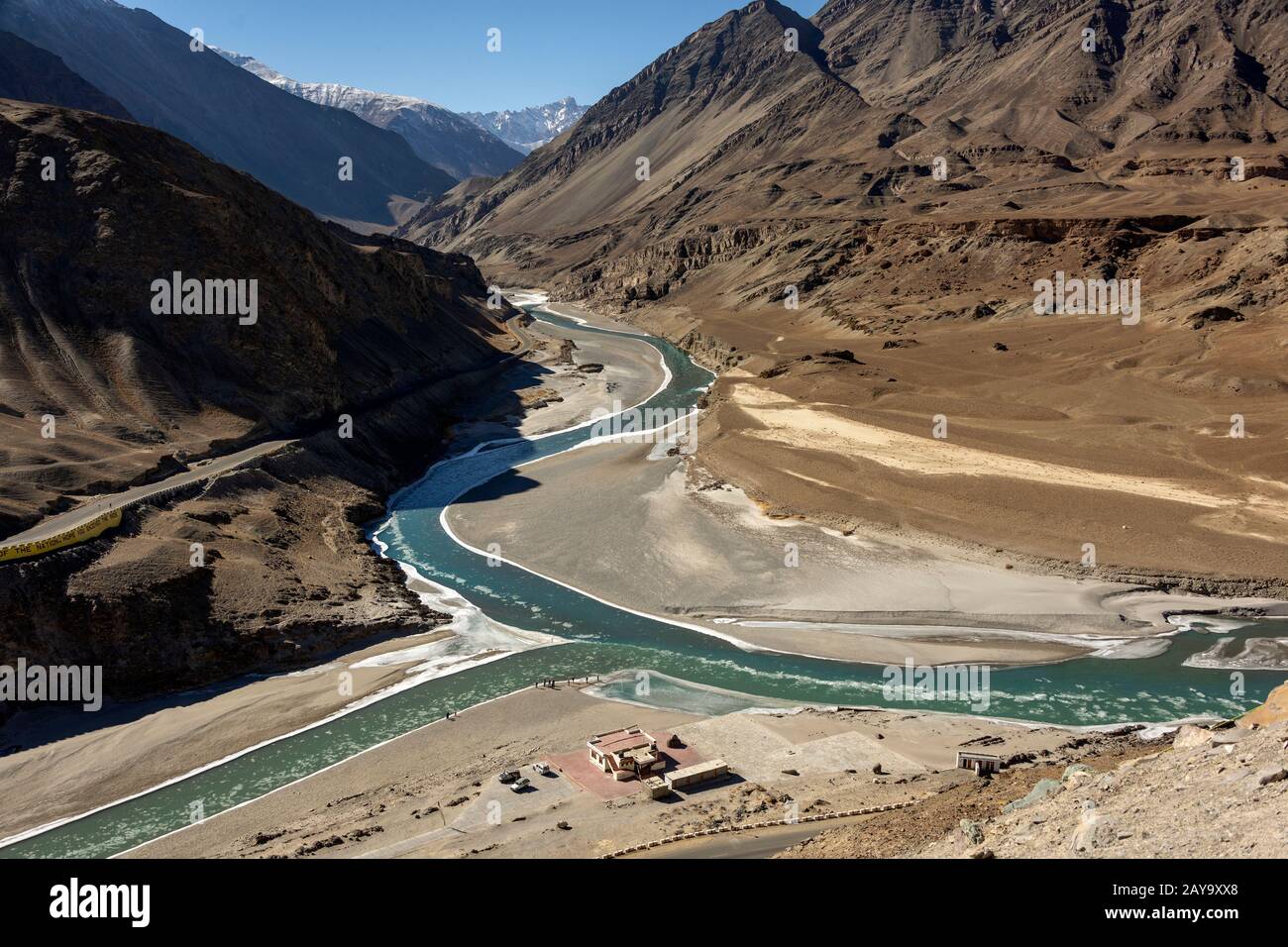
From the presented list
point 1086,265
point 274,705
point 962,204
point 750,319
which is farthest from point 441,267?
point 274,705

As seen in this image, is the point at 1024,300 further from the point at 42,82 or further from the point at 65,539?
the point at 42,82

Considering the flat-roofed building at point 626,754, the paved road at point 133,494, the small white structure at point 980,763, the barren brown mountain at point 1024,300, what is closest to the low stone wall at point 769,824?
the small white structure at point 980,763

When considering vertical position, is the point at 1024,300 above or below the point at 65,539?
above

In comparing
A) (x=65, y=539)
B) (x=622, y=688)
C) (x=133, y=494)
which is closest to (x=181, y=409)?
(x=133, y=494)

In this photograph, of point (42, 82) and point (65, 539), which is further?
point (42, 82)
